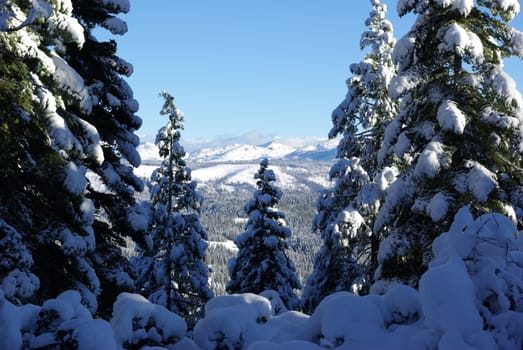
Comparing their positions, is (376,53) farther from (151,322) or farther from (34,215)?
(151,322)

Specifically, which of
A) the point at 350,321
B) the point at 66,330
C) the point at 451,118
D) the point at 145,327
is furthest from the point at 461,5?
the point at 66,330

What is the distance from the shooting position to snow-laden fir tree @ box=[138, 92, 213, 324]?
23406 millimetres

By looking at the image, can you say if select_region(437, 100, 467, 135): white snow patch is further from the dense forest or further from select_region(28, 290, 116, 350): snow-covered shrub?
select_region(28, 290, 116, 350): snow-covered shrub

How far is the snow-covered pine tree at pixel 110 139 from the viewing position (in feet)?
39.6

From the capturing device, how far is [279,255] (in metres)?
23.4

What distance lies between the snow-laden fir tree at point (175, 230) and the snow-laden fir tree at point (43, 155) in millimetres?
13081

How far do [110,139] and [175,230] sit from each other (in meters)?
11.4

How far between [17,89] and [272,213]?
56.4 ft

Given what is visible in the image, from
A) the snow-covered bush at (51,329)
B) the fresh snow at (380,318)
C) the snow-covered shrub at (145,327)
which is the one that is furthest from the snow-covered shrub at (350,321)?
the snow-covered bush at (51,329)

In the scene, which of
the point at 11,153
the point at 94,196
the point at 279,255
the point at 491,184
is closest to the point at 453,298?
the point at 491,184

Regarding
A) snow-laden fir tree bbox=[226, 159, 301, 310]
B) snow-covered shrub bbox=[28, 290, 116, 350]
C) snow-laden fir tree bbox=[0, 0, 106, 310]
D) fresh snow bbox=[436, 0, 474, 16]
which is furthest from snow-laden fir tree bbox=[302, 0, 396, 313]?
snow-covered shrub bbox=[28, 290, 116, 350]

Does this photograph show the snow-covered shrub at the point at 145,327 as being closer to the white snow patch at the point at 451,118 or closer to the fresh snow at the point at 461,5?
the white snow patch at the point at 451,118

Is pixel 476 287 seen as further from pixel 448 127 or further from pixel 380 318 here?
pixel 448 127

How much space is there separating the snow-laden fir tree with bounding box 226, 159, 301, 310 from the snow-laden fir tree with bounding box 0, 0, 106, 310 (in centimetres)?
1362
